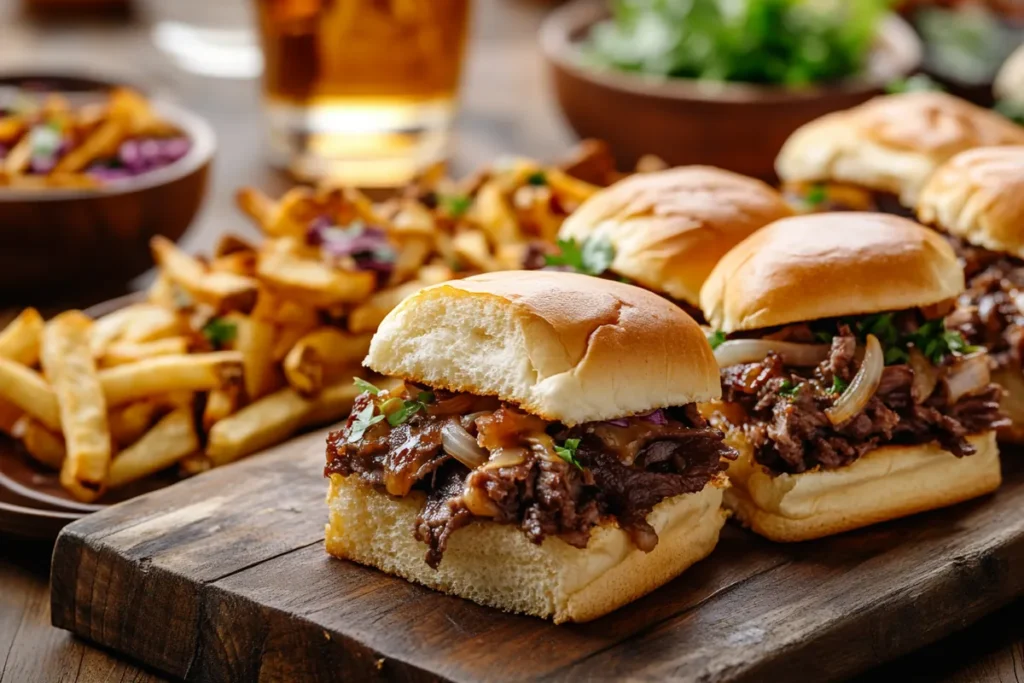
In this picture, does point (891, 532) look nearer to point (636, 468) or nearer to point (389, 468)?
point (636, 468)

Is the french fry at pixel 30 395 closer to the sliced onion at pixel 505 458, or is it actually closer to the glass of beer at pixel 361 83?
the sliced onion at pixel 505 458

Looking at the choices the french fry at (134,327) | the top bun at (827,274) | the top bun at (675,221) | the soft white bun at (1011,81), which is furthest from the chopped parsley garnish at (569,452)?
the soft white bun at (1011,81)

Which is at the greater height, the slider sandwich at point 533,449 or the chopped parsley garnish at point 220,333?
the slider sandwich at point 533,449

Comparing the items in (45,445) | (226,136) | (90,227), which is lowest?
(226,136)

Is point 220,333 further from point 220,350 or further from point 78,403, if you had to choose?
point 78,403

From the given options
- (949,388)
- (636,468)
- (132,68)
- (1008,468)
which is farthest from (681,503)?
(132,68)

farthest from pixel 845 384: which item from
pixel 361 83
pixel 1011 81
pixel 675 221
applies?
pixel 1011 81
